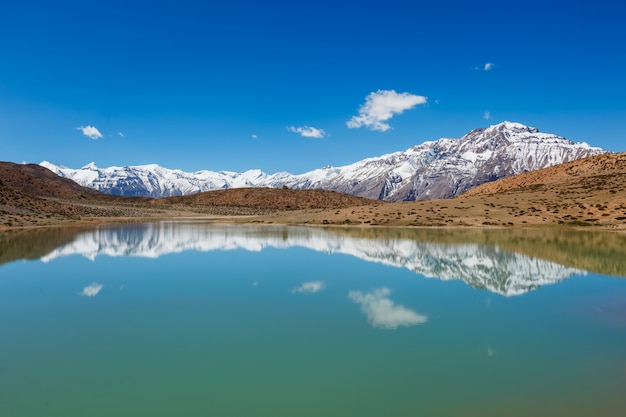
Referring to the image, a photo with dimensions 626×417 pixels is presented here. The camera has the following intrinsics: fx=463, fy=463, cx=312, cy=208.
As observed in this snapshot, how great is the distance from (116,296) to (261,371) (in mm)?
11644

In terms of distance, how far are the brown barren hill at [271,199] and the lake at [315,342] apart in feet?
477

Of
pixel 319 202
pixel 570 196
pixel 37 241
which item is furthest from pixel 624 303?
pixel 319 202

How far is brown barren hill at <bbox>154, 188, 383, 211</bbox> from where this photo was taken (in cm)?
17350

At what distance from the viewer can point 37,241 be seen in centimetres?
4756

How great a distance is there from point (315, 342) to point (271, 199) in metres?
167

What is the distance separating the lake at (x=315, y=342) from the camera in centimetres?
940

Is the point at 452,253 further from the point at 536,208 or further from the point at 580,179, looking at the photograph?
the point at 580,179

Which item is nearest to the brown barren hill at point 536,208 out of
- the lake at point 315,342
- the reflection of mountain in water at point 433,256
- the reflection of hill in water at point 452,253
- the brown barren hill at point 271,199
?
the reflection of hill in water at point 452,253

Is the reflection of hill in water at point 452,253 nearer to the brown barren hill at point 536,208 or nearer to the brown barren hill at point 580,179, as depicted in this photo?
the brown barren hill at point 536,208

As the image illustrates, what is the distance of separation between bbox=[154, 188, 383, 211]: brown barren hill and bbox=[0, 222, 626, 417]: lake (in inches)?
5728

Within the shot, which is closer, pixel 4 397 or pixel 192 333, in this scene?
pixel 4 397

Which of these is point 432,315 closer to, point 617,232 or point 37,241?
point 37,241

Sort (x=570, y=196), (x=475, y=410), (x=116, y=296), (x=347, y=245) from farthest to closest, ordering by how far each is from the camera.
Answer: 1. (x=570, y=196)
2. (x=347, y=245)
3. (x=116, y=296)
4. (x=475, y=410)

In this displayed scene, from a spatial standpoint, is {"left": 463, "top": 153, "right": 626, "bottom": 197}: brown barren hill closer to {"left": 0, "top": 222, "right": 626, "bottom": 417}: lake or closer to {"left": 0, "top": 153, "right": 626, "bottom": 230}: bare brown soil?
{"left": 0, "top": 153, "right": 626, "bottom": 230}: bare brown soil
